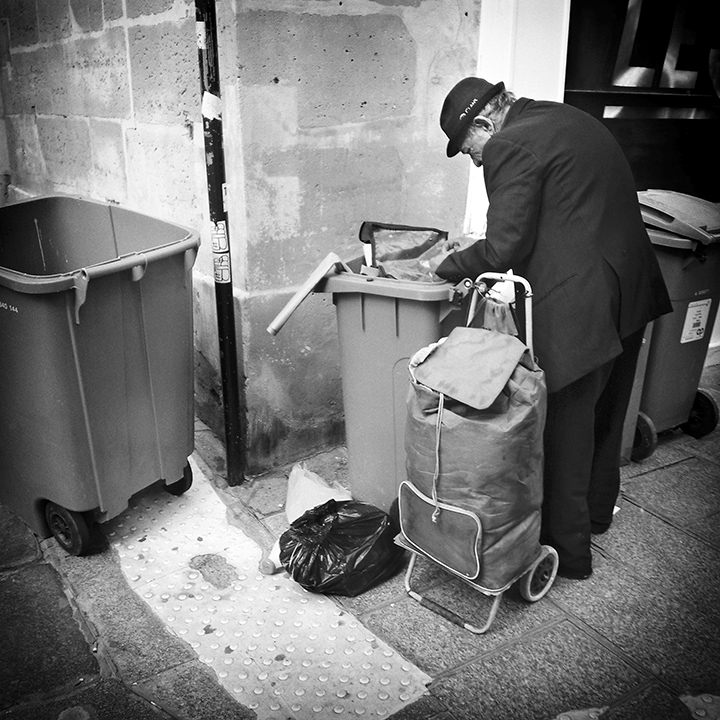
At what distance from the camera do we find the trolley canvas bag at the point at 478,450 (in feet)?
8.22

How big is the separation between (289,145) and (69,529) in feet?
6.65

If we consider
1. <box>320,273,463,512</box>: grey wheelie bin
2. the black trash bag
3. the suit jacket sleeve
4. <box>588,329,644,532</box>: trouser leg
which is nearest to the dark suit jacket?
the suit jacket sleeve

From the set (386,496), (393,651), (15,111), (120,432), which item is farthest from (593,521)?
(15,111)

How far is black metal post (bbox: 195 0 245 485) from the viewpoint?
3.26m

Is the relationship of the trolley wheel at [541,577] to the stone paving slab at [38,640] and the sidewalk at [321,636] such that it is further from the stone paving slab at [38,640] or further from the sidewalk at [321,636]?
the stone paving slab at [38,640]

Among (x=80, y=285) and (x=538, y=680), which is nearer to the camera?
(x=538, y=680)

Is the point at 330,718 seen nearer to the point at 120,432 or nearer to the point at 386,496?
the point at 386,496

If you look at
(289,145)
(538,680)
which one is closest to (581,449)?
(538,680)

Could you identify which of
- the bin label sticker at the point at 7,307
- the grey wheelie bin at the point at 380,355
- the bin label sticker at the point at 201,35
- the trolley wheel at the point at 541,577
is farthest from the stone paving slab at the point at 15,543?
the bin label sticker at the point at 201,35

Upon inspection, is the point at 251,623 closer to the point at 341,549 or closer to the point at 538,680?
the point at 341,549

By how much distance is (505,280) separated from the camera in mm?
2719

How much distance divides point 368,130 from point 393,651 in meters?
2.55

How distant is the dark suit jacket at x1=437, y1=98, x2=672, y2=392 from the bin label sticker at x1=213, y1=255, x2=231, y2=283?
1.18 m

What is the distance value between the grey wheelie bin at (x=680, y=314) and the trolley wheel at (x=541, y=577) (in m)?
1.33
